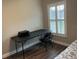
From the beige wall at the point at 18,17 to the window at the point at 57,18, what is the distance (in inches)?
25.4

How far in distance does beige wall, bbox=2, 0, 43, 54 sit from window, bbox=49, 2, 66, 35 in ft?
2.12

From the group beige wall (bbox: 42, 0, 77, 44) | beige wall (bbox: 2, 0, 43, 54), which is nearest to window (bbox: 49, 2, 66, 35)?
beige wall (bbox: 42, 0, 77, 44)

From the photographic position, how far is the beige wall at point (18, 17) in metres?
3.13

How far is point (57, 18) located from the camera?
4.14 meters

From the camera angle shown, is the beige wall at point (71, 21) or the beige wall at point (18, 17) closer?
the beige wall at point (18, 17)

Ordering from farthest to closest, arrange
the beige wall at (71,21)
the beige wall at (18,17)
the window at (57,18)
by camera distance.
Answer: the window at (57,18)
the beige wall at (71,21)
the beige wall at (18,17)

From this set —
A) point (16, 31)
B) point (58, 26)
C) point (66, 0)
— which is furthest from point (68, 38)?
point (16, 31)

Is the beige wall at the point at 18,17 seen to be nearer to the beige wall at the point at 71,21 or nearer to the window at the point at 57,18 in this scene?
the window at the point at 57,18

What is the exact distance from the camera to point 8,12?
10.4 feet

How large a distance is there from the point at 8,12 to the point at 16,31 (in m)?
0.77

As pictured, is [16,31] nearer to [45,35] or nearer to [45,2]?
[45,35]

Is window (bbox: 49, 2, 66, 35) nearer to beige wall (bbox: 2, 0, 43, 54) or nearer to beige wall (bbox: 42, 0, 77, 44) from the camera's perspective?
beige wall (bbox: 42, 0, 77, 44)

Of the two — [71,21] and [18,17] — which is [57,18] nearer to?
[71,21]

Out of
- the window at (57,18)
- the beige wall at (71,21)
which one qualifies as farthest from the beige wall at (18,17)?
the beige wall at (71,21)
